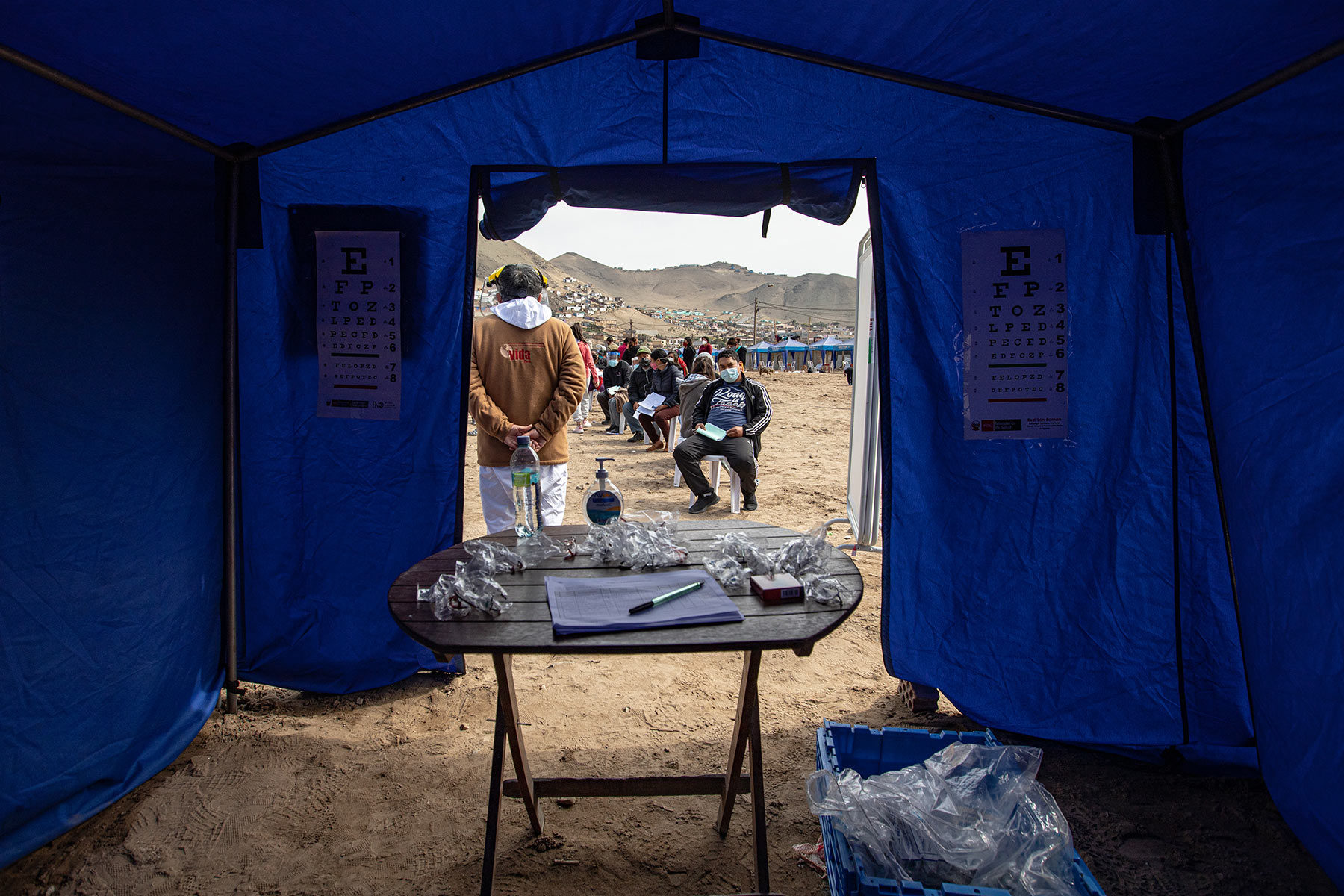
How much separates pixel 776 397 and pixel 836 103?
1749 cm

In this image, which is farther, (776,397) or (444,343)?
(776,397)

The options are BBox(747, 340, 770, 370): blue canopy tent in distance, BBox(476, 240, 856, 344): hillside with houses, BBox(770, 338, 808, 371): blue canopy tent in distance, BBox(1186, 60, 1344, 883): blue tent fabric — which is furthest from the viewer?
BBox(476, 240, 856, 344): hillside with houses

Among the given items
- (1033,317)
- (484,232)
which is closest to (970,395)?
(1033,317)

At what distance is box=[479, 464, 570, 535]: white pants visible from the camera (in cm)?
322

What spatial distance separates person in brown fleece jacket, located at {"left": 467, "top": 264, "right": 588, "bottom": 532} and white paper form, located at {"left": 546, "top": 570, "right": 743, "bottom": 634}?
4.72 ft

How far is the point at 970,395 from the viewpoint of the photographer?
256cm

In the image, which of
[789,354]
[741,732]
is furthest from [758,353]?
[741,732]

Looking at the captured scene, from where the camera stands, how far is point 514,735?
2021 mm

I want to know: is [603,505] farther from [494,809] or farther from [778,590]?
[494,809]

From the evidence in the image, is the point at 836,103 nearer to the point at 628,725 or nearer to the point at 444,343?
the point at 444,343

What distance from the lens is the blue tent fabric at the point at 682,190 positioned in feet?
8.66

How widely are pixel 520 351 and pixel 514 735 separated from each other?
1.74 metres

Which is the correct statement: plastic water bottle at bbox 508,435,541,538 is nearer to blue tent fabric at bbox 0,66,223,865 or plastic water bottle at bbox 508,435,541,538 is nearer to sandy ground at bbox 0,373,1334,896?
sandy ground at bbox 0,373,1334,896

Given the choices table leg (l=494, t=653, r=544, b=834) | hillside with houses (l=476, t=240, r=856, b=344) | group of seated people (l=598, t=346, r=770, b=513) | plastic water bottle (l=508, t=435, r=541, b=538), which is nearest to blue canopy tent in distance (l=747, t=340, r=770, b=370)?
hillside with houses (l=476, t=240, r=856, b=344)
